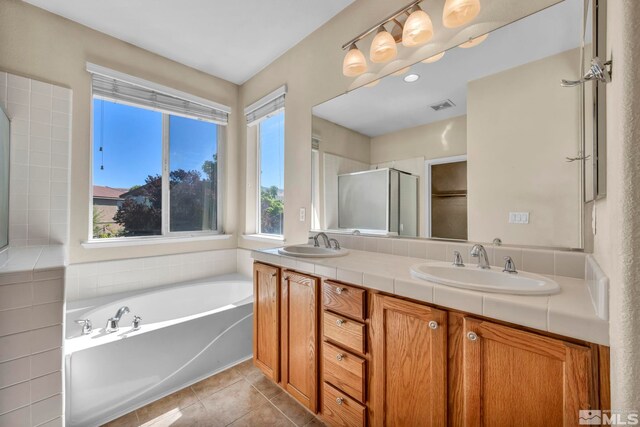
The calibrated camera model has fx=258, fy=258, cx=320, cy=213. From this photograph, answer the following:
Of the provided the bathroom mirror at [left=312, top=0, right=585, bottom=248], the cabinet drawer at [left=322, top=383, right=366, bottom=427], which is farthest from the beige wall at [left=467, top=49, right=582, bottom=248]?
the cabinet drawer at [left=322, top=383, right=366, bottom=427]

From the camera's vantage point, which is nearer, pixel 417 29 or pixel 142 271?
pixel 417 29

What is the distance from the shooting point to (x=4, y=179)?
1.64 meters

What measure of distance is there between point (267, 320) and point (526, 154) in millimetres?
1650

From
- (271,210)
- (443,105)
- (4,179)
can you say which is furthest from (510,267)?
(4,179)

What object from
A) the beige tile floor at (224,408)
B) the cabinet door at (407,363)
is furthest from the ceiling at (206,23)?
the beige tile floor at (224,408)

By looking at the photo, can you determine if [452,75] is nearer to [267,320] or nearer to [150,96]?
[267,320]

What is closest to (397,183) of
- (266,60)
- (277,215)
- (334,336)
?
(334,336)

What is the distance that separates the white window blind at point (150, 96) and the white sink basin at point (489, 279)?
8.65 ft

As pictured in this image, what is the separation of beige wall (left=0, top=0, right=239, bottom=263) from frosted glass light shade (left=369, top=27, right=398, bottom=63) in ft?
6.51

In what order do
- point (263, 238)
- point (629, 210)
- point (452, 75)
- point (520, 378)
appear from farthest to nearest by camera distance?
point (263, 238) → point (452, 75) → point (520, 378) → point (629, 210)

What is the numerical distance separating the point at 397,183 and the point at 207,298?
7.11 ft

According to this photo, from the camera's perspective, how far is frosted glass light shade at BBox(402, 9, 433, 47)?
1.37 m

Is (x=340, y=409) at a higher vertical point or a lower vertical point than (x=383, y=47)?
lower

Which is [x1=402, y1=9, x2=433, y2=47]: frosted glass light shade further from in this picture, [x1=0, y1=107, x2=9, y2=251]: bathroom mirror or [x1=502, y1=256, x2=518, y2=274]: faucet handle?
[x1=0, y1=107, x2=9, y2=251]: bathroom mirror
